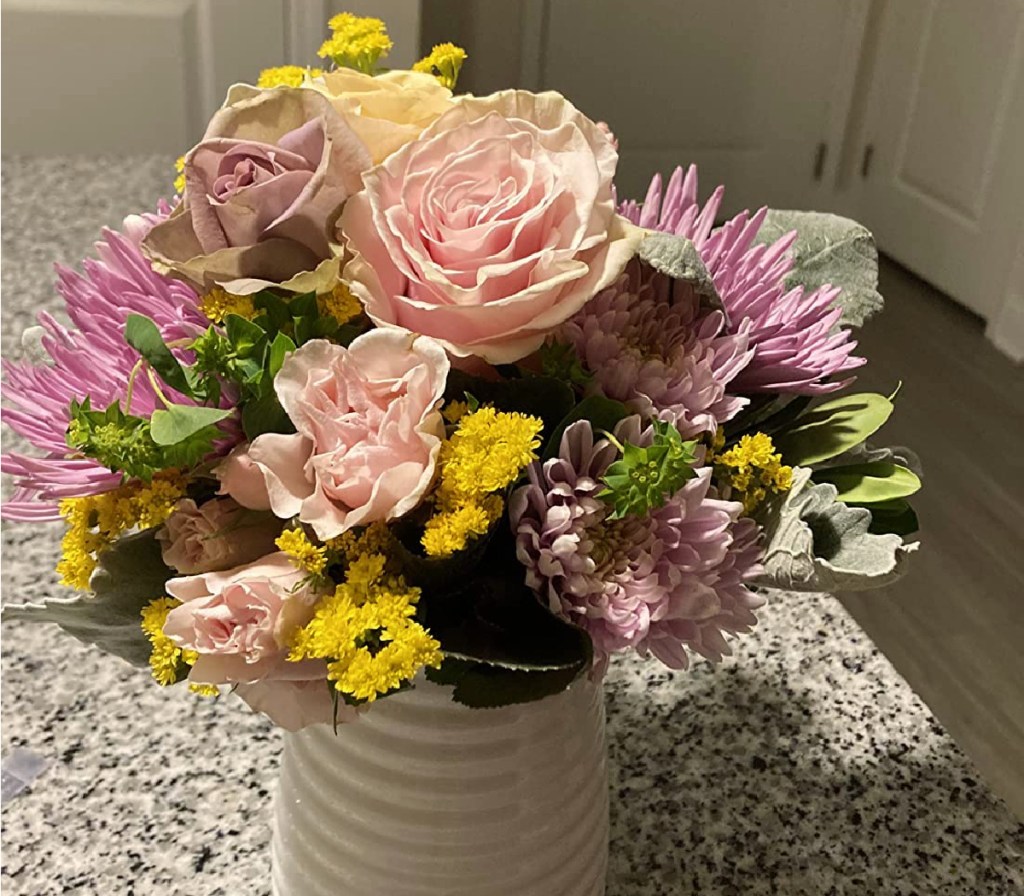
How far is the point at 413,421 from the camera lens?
0.39 meters

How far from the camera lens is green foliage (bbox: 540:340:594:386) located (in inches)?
16.7

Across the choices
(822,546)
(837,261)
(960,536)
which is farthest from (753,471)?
(960,536)

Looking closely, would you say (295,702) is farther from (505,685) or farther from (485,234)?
(485,234)

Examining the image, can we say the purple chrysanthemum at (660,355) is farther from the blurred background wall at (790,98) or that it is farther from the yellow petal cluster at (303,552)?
the blurred background wall at (790,98)

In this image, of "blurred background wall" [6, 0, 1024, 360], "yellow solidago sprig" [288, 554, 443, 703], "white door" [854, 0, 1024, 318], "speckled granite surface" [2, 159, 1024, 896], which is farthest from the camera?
"white door" [854, 0, 1024, 318]

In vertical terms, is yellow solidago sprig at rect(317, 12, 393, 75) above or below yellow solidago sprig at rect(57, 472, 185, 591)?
above

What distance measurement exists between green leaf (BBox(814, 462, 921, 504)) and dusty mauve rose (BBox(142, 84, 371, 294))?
0.23 m

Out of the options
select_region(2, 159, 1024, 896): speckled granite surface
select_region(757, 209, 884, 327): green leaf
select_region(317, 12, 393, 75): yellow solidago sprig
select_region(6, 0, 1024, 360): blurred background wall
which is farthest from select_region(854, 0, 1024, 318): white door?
select_region(317, 12, 393, 75): yellow solidago sprig

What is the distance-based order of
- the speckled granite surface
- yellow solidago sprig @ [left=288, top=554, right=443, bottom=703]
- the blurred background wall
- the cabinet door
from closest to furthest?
yellow solidago sprig @ [left=288, top=554, right=443, bottom=703] < the speckled granite surface < the blurred background wall < the cabinet door

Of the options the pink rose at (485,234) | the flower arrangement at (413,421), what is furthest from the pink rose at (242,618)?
the pink rose at (485,234)

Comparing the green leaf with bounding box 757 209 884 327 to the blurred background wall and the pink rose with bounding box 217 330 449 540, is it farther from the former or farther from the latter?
the blurred background wall

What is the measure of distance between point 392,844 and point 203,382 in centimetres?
24

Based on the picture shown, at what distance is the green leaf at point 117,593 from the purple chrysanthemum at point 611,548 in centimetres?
16

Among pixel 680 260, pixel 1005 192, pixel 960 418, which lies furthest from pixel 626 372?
pixel 1005 192
